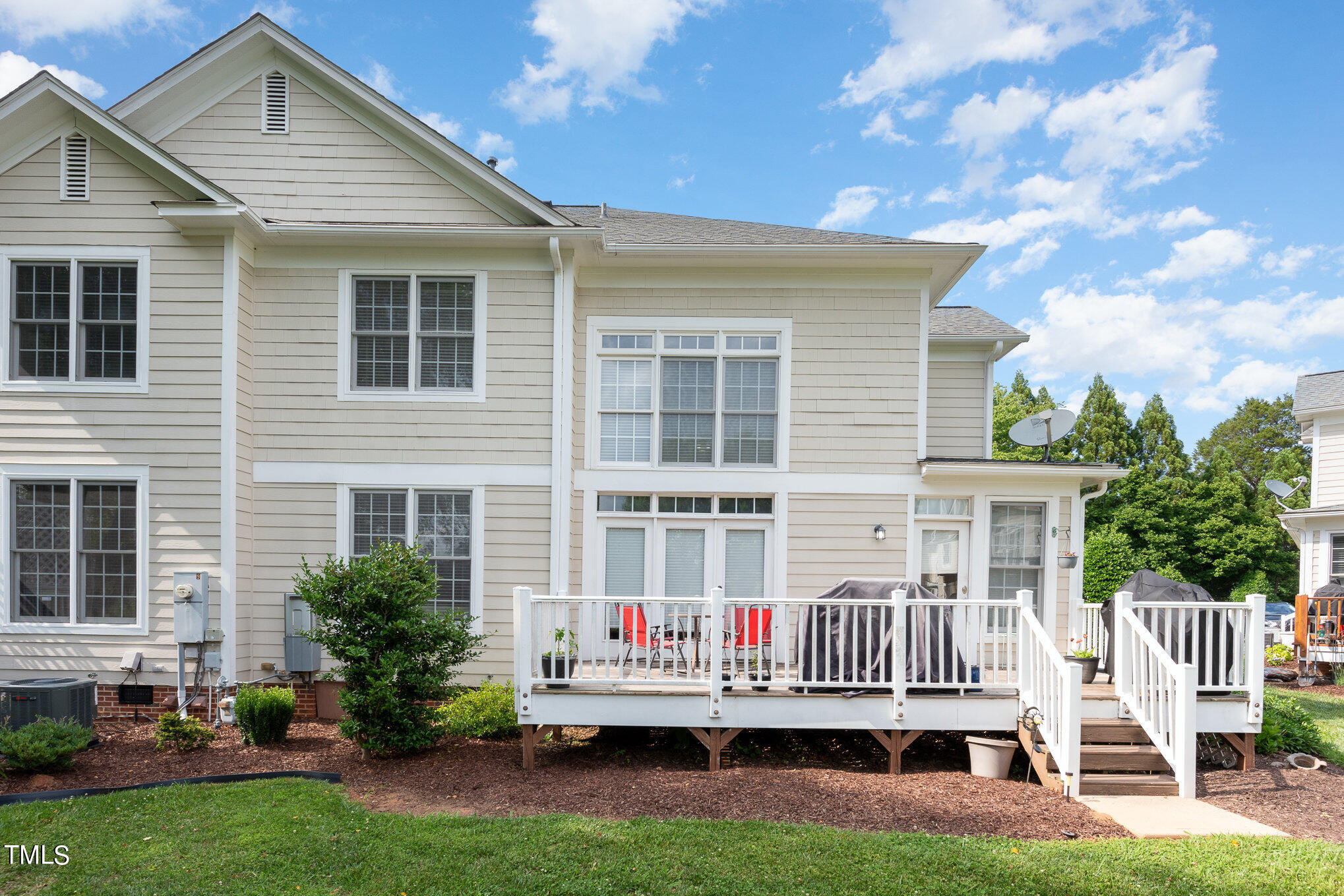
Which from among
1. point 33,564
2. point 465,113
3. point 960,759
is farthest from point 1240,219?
point 33,564

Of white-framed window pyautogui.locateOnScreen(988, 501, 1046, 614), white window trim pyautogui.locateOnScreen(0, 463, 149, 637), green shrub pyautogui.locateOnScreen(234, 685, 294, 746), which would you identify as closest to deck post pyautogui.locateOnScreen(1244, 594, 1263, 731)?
white-framed window pyautogui.locateOnScreen(988, 501, 1046, 614)

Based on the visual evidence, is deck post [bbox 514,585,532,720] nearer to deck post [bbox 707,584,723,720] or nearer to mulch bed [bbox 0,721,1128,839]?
mulch bed [bbox 0,721,1128,839]

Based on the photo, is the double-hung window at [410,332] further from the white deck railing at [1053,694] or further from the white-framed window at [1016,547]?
the white-framed window at [1016,547]

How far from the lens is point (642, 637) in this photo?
7.91m

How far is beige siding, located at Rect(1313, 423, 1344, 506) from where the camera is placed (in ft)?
58.6

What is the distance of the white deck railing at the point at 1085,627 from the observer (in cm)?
862

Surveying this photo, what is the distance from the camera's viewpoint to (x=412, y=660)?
6848 mm

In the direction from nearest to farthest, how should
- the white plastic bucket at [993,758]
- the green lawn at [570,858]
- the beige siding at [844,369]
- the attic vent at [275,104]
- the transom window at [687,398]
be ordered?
1. the green lawn at [570,858]
2. the white plastic bucket at [993,758]
3. the attic vent at [275,104]
4. the beige siding at [844,369]
5. the transom window at [687,398]

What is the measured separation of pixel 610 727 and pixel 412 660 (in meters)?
2.40

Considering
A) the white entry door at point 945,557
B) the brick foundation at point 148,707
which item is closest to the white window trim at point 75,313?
the brick foundation at point 148,707

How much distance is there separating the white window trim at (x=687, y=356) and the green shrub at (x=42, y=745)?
531cm

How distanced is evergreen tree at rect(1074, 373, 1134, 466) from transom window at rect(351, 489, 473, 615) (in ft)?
91.3

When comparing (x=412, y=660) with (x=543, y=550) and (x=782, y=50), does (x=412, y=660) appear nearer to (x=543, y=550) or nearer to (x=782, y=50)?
(x=543, y=550)

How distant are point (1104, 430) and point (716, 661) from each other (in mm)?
28608
